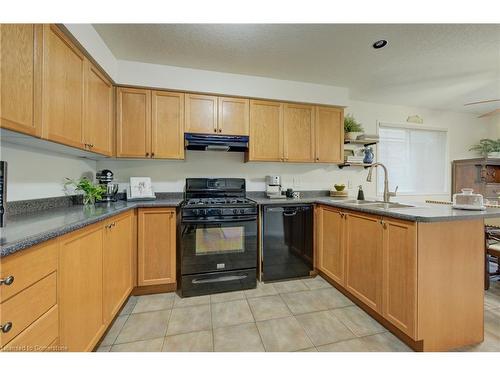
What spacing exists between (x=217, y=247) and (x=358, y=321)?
4.54 ft

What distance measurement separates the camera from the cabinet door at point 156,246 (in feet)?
6.93

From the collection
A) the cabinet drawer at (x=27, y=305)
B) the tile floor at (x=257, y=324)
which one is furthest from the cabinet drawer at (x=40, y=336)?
the tile floor at (x=257, y=324)

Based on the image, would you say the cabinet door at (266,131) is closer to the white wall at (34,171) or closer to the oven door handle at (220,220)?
the oven door handle at (220,220)

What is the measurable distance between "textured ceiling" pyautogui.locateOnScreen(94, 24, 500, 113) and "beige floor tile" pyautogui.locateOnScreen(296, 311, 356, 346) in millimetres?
2396

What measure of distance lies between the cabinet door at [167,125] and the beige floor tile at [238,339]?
1757mm

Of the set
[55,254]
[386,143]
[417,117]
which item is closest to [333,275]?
[55,254]

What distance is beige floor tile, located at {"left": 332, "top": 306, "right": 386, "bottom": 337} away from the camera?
162 centimetres

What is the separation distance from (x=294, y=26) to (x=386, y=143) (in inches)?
106

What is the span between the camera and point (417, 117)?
3.58 meters

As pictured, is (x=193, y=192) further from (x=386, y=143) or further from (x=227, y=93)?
(x=386, y=143)

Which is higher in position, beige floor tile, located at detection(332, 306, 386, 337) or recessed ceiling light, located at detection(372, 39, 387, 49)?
recessed ceiling light, located at detection(372, 39, 387, 49)

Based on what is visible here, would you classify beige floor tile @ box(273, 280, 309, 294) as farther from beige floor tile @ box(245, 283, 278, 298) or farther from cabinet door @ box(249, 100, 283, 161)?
cabinet door @ box(249, 100, 283, 161)

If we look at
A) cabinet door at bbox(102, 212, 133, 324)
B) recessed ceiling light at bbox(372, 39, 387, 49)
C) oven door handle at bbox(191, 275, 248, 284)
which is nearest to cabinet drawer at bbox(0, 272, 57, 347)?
cabinet door at bbox(102, 212, 133, 324)

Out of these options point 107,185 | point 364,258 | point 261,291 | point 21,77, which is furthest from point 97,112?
point 364,258
